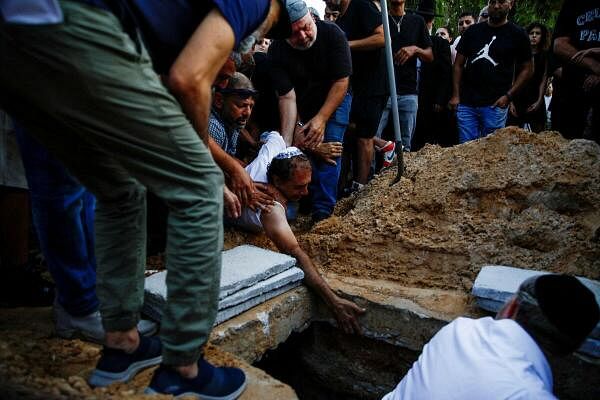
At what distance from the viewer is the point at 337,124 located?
4.05 meters

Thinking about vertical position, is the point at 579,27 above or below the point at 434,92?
above

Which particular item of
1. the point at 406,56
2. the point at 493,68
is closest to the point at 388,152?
the point at 406,56

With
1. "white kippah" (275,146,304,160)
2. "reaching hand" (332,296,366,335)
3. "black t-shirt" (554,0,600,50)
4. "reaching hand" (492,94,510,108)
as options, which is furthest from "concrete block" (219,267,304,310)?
"reaching hand" (492,94,510,108)

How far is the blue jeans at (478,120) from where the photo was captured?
5.15 metres

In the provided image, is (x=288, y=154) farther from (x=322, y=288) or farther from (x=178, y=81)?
(x=178, y=81)

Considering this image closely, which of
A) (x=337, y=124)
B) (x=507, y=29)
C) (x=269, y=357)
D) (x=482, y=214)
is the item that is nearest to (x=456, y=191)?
(x=482, y=214)

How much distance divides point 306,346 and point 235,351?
35.8 inches

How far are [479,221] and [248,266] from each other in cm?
157

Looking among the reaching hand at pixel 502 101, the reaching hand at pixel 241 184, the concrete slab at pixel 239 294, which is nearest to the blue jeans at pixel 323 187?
the reaching hand at pixel 241 184

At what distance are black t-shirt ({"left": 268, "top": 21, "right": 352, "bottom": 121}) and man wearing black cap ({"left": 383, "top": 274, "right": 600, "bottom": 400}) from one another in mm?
2510

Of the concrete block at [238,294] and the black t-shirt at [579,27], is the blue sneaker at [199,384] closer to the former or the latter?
the concrete block at [238,294]

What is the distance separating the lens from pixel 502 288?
2.32m

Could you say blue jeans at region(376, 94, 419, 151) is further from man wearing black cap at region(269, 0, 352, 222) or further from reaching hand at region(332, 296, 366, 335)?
reaching hand at region(332, 296, 366, 335)

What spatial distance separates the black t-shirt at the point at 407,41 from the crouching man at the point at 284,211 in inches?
83.0
